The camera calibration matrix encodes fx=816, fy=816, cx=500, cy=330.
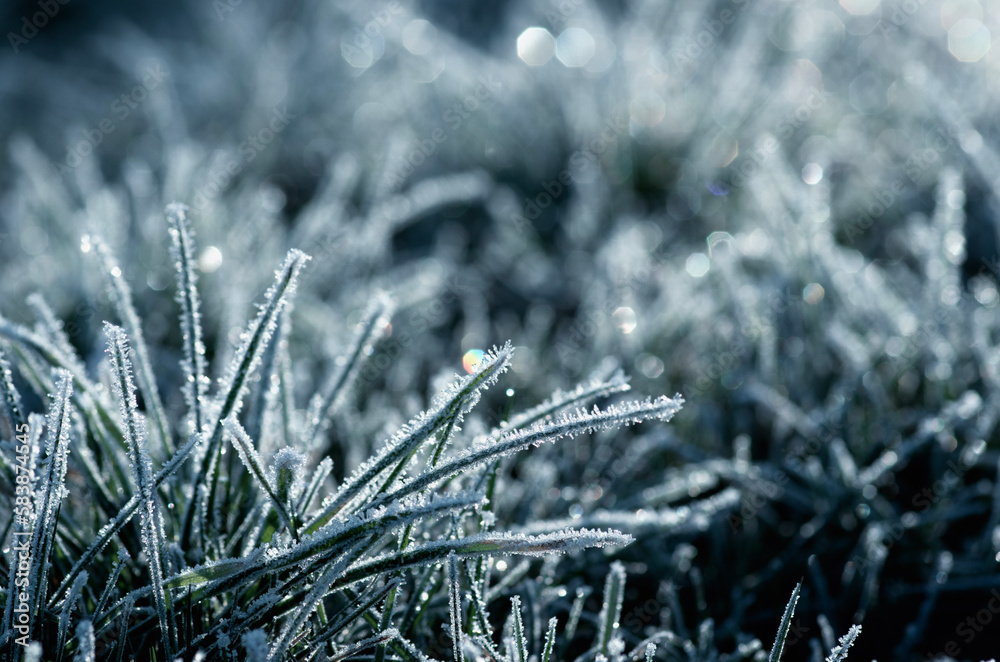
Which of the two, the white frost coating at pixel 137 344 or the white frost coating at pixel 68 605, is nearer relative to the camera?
the white frost coating at pixel 68 605

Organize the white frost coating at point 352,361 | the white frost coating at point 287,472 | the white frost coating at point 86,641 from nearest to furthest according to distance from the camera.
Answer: the white frost coating at point 86,641 < the white frost coating at point 287,472 < the white frost coating at point 352,361

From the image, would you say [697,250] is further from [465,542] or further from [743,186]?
[465,542]

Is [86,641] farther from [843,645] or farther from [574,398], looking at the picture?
[843,645]

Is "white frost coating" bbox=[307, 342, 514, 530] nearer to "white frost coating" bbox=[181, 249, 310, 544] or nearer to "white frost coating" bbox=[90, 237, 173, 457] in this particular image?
"white frost coating" bbox=[181, 249, 310, 544]

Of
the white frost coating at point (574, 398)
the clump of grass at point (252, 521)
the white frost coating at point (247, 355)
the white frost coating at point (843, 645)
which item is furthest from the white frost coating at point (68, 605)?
the white frost coating at point (843, 645)

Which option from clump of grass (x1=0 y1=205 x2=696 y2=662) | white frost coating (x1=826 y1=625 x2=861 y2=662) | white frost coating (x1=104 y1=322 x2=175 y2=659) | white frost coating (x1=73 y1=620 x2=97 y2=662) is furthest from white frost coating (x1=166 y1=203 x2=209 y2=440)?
white frost coating (x1=826 y1=625 x2=861 y2=662)

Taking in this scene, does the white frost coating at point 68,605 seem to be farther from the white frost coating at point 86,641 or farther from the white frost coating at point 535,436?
the white frost coating at point 535,436

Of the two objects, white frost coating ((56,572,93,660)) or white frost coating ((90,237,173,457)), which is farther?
white frost coating ((90,237,173,457))

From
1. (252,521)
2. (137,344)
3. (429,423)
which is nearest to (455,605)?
(429,423)

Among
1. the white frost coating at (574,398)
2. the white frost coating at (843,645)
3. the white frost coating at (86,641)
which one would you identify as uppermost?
the white frost coating at (574,398)
